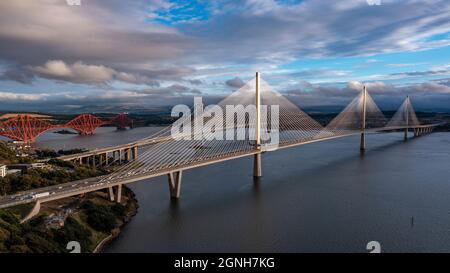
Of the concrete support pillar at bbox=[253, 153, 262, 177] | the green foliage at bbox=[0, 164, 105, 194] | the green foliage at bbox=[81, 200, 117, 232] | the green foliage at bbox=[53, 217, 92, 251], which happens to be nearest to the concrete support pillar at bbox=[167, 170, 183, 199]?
the green foliage at bbox=[81, 200, 117, 232]

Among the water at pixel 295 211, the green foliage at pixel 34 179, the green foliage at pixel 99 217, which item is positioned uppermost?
the green foliage at pixel 34 179

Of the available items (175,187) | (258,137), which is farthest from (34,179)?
(258,137)

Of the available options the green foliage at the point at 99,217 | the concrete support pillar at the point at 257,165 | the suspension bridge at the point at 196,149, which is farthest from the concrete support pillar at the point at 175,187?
the concrete support pillar at the point at 257,165

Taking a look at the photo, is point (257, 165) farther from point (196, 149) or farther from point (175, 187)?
point (196, 149)

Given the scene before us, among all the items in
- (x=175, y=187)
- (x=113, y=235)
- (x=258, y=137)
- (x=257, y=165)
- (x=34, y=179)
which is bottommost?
(x=113, y=235)

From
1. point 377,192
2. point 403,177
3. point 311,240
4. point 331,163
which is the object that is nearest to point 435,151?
point 331,163

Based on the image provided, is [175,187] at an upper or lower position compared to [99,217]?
upper

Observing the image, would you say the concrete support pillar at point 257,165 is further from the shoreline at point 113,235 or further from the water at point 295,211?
the shoreline at point 113,235

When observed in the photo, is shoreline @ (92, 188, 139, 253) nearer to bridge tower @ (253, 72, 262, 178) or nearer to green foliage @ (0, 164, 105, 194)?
green foliage @ (0, 164, 105, 194)
